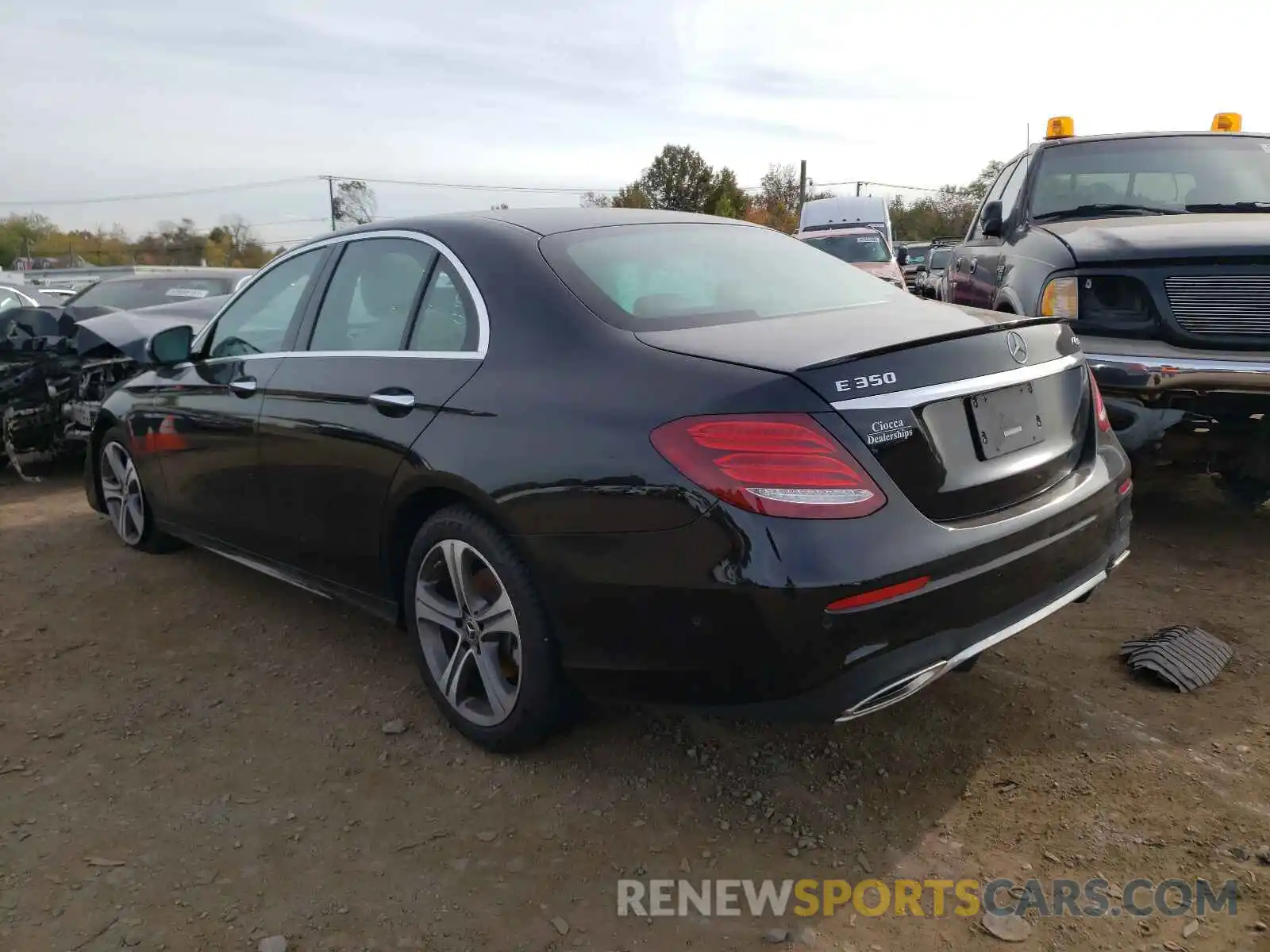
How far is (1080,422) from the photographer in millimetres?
2904

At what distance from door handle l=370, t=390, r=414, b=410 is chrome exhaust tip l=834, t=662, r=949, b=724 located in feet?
5.17

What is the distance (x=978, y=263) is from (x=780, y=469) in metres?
4.35

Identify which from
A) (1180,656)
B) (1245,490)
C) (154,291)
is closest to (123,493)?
(1180,656)

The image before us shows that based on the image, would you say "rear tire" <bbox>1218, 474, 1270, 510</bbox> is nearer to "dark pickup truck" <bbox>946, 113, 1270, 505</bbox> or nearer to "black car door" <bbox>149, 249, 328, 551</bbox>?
"dark pickup truck" <bbox>946, 113, 1270, 505</bbox>

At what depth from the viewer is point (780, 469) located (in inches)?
85.9

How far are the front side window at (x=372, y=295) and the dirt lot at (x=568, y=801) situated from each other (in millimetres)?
1235

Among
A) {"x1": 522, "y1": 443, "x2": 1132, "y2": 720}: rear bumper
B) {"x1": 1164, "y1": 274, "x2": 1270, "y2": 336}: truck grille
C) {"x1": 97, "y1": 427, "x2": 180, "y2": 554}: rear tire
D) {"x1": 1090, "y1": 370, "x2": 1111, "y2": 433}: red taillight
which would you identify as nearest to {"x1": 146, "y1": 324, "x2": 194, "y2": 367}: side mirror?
{"x1": 97, "y1": 427, "x2": 180, "y2": 554}: rear tire

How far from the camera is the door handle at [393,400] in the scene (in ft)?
9.66

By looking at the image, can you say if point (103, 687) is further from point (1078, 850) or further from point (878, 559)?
point (1078, 850)

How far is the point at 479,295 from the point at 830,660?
1.50 m

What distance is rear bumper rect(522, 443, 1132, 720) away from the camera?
7.08ft

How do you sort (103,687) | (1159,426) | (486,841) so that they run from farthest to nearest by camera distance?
(1159,426) < (103,687) < (486,841)

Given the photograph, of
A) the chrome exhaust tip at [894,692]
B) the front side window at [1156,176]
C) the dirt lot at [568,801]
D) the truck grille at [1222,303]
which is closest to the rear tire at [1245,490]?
the truck grille at [1222,303]

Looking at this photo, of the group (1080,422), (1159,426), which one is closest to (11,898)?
(1080,422)
